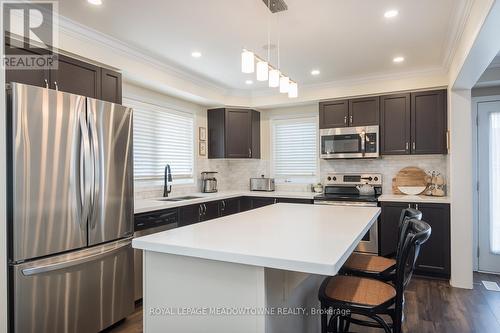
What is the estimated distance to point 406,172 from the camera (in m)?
4.37

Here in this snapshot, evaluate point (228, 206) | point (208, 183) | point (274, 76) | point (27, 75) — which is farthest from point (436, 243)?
point (27, 75)

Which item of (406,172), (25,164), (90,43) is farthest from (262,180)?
(25,164)

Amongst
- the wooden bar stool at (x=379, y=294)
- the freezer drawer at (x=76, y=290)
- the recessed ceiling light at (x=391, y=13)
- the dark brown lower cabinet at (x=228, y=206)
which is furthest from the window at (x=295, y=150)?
the wooden bar stool at (x=379, y=294)

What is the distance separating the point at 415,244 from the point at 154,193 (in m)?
3.28

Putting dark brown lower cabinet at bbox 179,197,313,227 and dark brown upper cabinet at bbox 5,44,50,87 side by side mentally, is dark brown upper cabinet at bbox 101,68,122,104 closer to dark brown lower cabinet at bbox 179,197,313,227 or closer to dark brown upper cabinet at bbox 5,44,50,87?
dark brown upper cabinet at bbox 5,44,50,87

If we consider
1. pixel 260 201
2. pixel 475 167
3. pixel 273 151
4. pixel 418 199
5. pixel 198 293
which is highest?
pixel 273 151

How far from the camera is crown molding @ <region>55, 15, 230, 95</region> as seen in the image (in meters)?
2.64

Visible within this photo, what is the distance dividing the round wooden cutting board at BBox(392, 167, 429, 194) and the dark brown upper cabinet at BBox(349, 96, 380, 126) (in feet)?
2.69

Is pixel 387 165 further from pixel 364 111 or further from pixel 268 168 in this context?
pixel 268 168

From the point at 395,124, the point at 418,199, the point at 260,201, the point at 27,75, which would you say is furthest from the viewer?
the point at 260,201

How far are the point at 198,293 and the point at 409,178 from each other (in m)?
3.80

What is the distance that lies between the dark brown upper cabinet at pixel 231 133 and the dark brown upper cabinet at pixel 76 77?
2.32 m

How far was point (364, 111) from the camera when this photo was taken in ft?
14.3

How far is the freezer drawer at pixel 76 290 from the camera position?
1.95 meters
